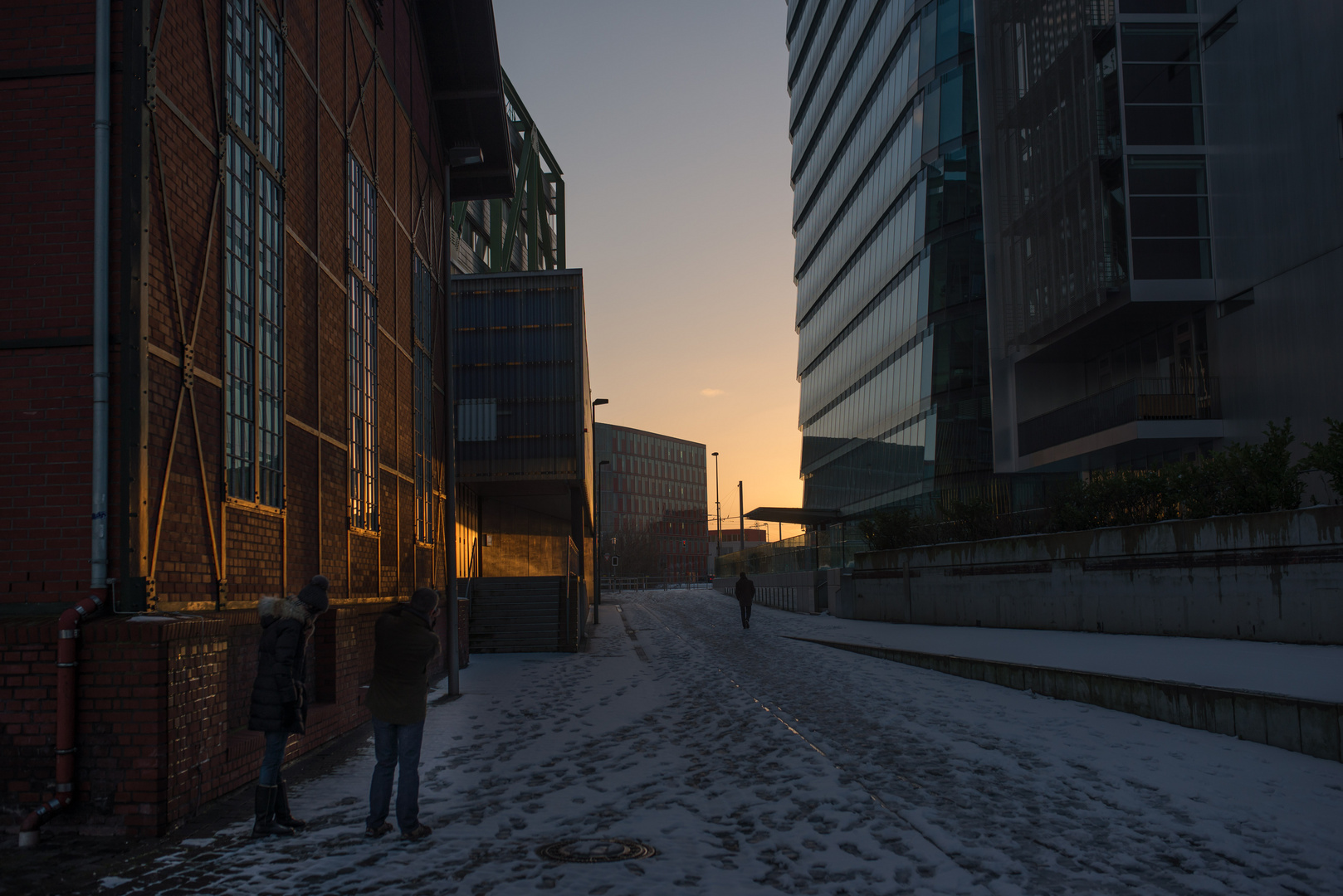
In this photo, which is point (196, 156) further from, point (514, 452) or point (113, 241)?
point (514, 452)

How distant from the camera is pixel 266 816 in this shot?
22.9 ft

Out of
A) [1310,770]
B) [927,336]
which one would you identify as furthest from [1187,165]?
[1310,770]

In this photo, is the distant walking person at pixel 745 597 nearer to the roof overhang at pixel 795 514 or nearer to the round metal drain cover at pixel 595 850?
the roof overhang at pixel 795 514

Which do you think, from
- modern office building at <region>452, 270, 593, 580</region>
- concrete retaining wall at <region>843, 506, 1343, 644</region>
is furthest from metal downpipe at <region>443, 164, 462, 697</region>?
modern office building at <region>452, 270, 593, 580</region>

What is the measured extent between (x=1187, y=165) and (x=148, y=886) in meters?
29.0

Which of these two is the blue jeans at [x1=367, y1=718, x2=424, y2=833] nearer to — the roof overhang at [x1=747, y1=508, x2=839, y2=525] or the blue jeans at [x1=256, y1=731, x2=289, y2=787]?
the blue jeans at [x1=256, y1=731, x2=289, y2=787]

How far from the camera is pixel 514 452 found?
33.8m

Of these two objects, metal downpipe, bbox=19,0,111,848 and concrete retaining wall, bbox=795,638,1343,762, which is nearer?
metal downpipe, bbox=19,0,111,848

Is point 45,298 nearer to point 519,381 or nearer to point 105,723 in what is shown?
point 105,723

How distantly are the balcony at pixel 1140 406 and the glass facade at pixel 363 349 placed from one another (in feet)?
66.4

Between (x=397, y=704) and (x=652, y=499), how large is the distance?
526ft

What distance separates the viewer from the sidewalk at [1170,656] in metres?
10.0

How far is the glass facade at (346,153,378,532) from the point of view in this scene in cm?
1453

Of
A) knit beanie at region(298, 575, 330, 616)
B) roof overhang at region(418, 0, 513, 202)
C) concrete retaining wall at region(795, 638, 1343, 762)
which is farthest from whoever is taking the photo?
roof overhang at region(418, 0, 513, 202)
